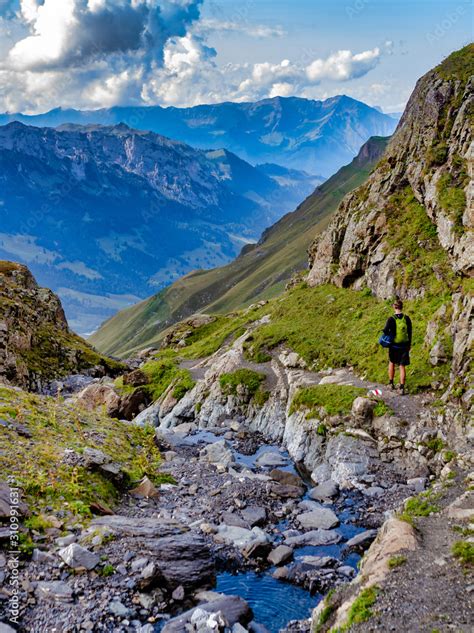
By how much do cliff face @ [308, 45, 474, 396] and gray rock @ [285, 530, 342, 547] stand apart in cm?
1450

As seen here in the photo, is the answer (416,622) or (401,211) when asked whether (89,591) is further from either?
(401,211)

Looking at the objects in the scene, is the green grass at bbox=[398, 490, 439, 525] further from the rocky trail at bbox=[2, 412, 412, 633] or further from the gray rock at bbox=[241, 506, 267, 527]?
the gray rock at bbox=[241, 506, 267, 527]

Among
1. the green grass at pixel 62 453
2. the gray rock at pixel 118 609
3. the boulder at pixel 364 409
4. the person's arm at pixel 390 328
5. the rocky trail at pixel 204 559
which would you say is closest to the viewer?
the gray rock at pixel 118 609

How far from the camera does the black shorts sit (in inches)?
1166

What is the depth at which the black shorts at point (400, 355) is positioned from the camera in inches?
1166

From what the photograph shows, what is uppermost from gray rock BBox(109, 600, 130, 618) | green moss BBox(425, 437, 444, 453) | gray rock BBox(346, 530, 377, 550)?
green moss BBox(425, 437, 444, 453)

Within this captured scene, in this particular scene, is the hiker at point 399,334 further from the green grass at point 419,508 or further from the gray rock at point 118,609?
the gray rock at point 118,609

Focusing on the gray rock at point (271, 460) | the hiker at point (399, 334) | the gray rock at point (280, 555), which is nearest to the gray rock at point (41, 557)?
the gray rock at point (280, 555)

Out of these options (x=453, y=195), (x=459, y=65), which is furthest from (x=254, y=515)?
(x=459, y=65)

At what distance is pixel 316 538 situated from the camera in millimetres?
20281

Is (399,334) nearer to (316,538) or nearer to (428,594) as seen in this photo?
(316,538)

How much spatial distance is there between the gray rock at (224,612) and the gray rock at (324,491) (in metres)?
10.4

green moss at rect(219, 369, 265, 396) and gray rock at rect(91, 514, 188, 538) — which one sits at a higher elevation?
green moss at rect(219, 369, 265, 396)

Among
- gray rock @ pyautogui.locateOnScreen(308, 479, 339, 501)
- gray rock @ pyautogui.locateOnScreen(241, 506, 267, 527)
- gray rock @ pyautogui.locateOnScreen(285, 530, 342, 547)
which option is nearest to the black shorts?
gray rock @ pyautogui.locateOnScreen(308, 479, 339, 501)
